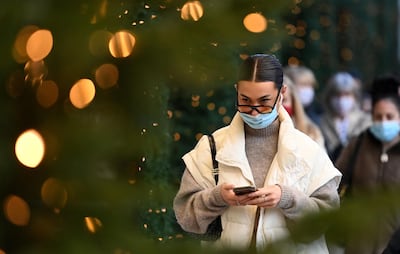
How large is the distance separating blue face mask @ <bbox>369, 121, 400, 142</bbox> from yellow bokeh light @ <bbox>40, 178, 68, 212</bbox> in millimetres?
3024

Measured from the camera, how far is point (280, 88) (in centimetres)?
191

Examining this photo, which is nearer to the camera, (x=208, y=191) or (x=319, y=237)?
(x=319, y=237)

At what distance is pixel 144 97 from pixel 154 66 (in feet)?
0.08

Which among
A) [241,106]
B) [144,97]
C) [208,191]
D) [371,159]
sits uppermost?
[144,97]

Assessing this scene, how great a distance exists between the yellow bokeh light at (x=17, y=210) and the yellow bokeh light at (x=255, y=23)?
151 mm

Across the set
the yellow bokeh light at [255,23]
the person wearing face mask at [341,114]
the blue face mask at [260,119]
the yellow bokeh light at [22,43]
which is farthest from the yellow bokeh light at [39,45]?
the person wearing face mask at [341,114]

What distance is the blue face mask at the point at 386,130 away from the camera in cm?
337

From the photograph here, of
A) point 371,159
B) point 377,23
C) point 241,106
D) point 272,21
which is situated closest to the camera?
point 272,21

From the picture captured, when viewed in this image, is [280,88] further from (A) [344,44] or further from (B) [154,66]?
(A) [344,44]

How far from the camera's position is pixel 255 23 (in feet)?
1.63

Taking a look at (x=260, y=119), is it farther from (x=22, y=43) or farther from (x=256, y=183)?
(x=22, y=43)

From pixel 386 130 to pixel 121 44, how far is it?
3.03 m

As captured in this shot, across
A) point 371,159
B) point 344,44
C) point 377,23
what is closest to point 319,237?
point 371,159

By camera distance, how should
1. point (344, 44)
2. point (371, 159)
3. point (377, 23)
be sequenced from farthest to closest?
point (377, 23) < point (344, 44) < point (371, 159)
